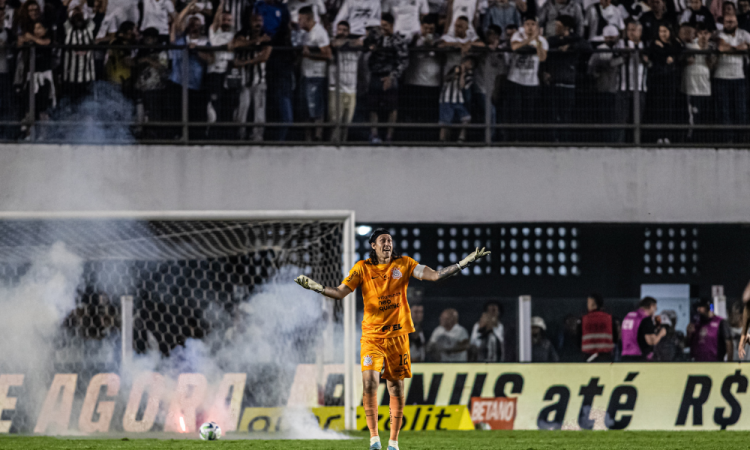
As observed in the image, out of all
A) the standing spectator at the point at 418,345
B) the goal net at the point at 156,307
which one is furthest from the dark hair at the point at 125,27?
the standing spectator at the point at 418,345

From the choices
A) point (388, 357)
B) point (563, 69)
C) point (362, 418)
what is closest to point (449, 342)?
point (362, 418)


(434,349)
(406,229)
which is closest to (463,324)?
(434,349)

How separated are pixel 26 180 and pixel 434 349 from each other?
18.1 ft

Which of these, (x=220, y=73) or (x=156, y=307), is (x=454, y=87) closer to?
(x=220, y=73)

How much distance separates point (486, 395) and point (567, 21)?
508 cm

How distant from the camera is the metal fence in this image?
527 inches

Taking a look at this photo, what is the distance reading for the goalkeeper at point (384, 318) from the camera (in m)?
8.02

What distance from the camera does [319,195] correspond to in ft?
46.3

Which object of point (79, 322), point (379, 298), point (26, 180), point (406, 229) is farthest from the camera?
point (406, 229)

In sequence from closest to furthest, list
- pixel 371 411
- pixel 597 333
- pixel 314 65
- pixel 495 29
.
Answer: pixel 371 411
pixel 597 333
pixel 314 65
pixel 495 29

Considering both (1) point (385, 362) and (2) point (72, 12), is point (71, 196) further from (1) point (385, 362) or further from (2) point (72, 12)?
(1) point (385, 362)

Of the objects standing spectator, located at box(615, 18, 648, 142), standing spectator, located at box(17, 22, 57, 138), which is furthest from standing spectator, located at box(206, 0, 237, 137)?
standing spectator, located at box(615, 18, 648, 142)

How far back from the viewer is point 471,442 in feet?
32.6

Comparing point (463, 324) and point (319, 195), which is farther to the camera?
point (319, 195)
